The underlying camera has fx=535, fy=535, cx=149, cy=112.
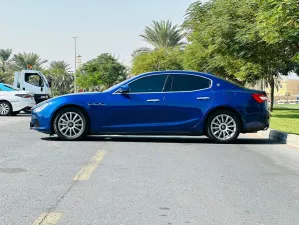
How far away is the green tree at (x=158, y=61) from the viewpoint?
227 ft

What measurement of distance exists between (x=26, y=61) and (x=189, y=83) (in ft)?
223

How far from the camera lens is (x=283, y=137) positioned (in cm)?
1255

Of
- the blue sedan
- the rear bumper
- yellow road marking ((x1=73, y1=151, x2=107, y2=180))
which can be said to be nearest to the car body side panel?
the blue sedan

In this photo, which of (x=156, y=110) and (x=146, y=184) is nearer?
(x=146, y=184)

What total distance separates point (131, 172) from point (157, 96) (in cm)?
425

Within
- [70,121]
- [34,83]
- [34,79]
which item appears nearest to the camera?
[70,121]

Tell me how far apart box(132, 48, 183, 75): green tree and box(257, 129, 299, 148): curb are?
54814 mm

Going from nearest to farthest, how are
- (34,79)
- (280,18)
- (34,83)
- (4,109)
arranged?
1. (280,18)
2. (4,109)
3. (34,83)
4. (34,79)

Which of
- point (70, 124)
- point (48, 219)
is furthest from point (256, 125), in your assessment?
point (48, 219)

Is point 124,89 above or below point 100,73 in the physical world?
below

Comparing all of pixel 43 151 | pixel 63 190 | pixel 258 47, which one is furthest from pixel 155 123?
pixel 258 47

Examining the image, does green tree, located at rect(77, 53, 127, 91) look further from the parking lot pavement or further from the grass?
the parking lot pavement

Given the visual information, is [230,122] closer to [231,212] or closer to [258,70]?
[231,212]

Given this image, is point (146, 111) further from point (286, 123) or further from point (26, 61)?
point (26, 61)
